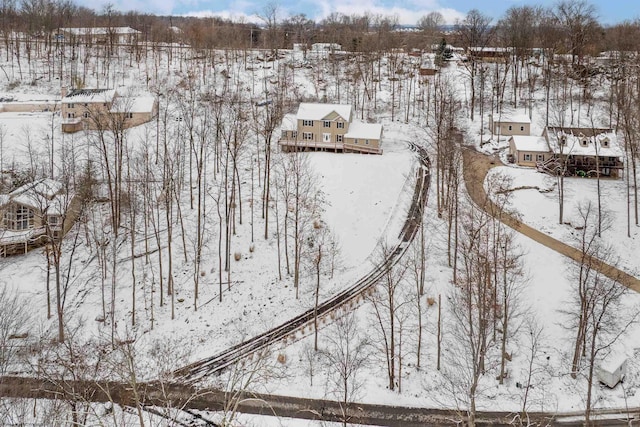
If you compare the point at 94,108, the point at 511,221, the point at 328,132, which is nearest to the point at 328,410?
the point at 511,221

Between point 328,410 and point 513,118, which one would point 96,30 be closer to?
point 513,118

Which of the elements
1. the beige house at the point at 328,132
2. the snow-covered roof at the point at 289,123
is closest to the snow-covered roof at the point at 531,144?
the beige house at the point at 328,132

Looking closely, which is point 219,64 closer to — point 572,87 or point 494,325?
point 572,87

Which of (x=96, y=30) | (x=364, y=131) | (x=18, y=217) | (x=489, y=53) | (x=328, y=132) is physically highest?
(x=96, y=30)

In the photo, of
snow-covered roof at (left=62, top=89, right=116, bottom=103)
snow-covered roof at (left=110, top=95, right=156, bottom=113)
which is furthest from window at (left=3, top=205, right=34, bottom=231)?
snow-covered roof at (left=62, top=89, right=116, bottom=103)

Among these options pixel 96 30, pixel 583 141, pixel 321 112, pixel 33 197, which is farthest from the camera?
pixel 96 30

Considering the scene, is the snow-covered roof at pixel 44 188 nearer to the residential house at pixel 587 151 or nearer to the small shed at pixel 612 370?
the small shed at pixel 612 370

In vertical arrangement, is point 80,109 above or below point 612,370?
above
